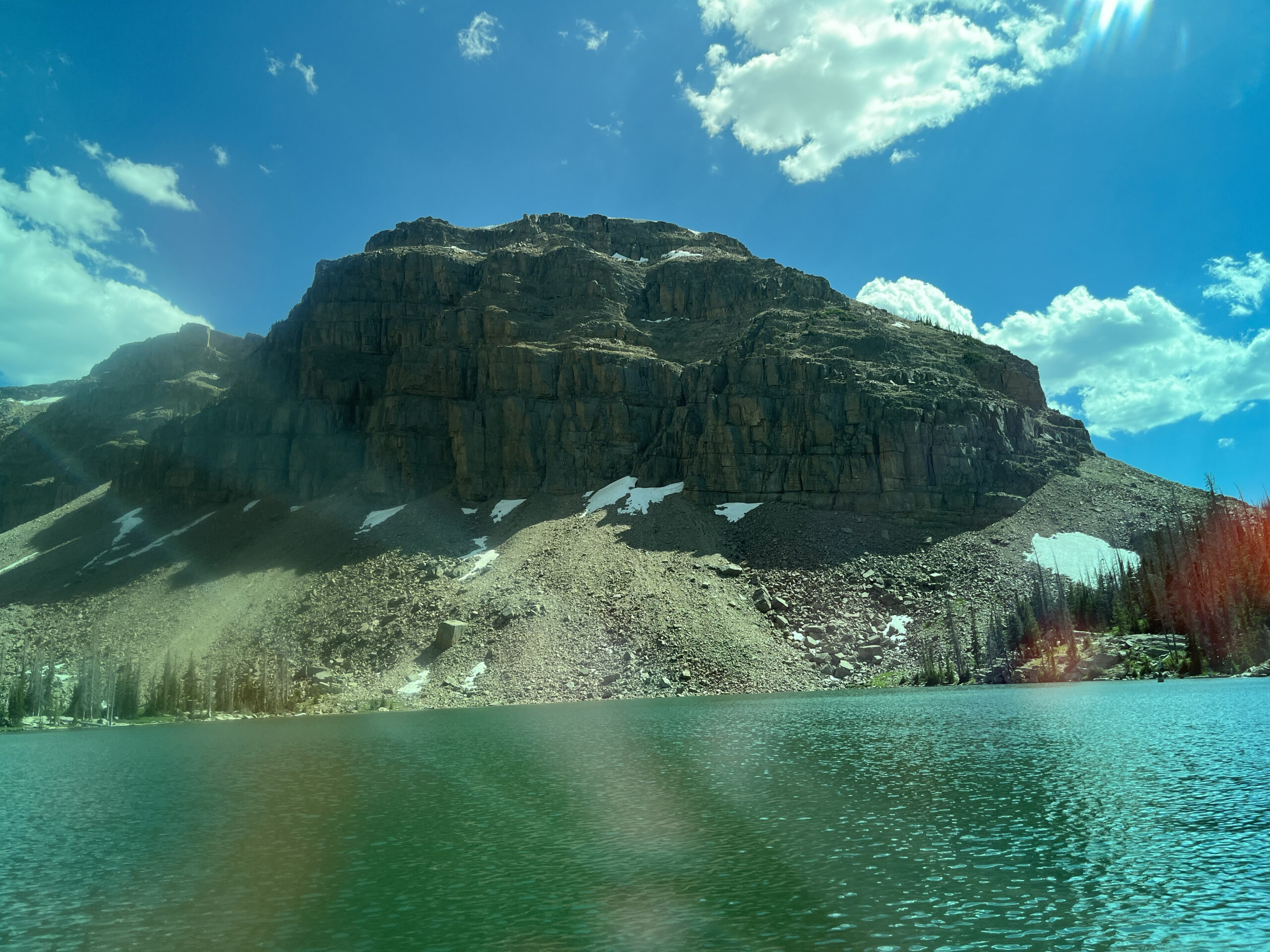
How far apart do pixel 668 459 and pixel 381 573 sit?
1665 inches

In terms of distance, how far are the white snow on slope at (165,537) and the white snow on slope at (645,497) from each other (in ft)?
231

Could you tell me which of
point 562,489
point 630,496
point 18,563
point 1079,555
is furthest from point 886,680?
point 18,563

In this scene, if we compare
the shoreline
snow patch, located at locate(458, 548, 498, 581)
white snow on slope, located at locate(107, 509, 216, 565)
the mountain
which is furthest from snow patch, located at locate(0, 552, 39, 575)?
snow patch, located at locate(458, 548, 498, 581)

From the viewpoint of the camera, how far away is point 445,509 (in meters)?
116

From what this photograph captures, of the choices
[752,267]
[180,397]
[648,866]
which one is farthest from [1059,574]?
[180,397]

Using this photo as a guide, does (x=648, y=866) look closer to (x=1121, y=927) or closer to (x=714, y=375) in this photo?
(x=1121, y=927)

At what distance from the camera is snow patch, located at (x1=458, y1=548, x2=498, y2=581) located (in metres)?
94.0

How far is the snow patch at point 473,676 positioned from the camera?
74562 mm

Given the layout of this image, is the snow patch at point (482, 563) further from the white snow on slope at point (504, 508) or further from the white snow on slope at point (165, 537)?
the white snow on slope at point (165, 537)

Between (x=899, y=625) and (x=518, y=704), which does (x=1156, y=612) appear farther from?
(x=518, y=704)

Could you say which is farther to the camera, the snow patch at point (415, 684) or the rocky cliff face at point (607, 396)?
the rocky cliff face at point (607, 396)

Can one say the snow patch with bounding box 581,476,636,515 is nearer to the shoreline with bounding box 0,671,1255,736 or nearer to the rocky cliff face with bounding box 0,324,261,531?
the shoreline with bounding box 0,671,1255,736

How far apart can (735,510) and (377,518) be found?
5187 centimetres

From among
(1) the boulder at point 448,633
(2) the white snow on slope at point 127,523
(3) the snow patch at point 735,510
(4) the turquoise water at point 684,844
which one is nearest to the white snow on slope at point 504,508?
(3) the snow patch at point 735,510
